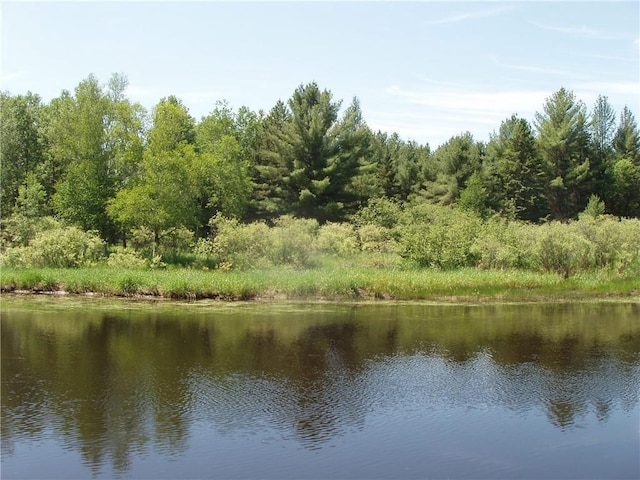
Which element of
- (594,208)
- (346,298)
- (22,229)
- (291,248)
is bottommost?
(346,298)

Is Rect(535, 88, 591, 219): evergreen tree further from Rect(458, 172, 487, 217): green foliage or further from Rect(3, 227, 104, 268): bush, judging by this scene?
Rect(3, 227, 104, 268): bush

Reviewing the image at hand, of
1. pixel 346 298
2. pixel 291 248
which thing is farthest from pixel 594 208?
pixel 346 298

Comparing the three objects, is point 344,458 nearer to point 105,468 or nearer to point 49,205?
point 105,468

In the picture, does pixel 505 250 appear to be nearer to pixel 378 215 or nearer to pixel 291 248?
pixel 291 248

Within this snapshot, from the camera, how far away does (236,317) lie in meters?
25.4

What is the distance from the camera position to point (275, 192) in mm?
52062

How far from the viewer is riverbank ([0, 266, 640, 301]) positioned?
2977cm

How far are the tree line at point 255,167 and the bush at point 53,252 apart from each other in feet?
12.1

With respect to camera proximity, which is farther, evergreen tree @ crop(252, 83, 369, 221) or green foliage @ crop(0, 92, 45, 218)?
evergreen tree @ crop(252, 83, 369, 221)

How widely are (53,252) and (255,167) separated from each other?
21799 millimetres

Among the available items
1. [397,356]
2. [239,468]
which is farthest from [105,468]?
[397,356]

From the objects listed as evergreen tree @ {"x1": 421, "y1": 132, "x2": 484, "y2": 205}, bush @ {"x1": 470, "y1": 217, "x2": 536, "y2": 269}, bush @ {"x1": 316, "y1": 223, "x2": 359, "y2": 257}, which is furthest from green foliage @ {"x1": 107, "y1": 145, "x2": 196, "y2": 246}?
evergreen tree @ {"x1": 421, "y1": 132, "x2": 484, "y2": 205}

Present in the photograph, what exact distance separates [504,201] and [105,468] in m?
55.0

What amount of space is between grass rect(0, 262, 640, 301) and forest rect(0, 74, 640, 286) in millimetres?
2674
